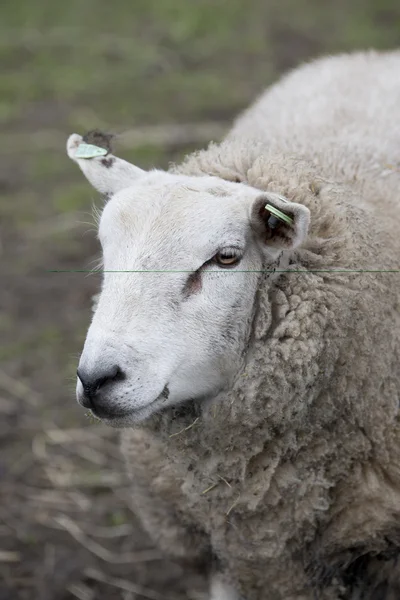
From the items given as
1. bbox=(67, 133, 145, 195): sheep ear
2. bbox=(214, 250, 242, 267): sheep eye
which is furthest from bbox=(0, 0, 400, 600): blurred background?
bbox=(214, 250, 242, 267): sheep eye

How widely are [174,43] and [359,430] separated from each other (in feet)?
26.0

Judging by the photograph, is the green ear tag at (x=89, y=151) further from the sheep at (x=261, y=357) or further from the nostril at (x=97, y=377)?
the nostril at (x=97, y=377)

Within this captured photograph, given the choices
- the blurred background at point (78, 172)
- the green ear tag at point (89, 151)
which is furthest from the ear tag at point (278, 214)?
the blurred background at point (78, 172)

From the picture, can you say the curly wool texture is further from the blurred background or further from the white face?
the blurred background

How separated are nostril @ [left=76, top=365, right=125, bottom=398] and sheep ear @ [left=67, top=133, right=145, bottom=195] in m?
0.77

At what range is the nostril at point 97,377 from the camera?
2.44m

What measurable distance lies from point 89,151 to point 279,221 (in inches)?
29.9

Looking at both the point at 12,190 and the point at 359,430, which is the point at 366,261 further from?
the point at 12,190

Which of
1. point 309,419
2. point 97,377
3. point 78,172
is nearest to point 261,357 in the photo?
point 309,419

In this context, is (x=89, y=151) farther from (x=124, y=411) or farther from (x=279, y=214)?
(x=124, y=411)

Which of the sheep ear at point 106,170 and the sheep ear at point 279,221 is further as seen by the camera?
the sheep ear at point 106,170

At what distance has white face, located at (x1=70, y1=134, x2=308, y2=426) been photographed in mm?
2486

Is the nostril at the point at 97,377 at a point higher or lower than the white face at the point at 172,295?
lower

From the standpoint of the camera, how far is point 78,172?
7625mm
